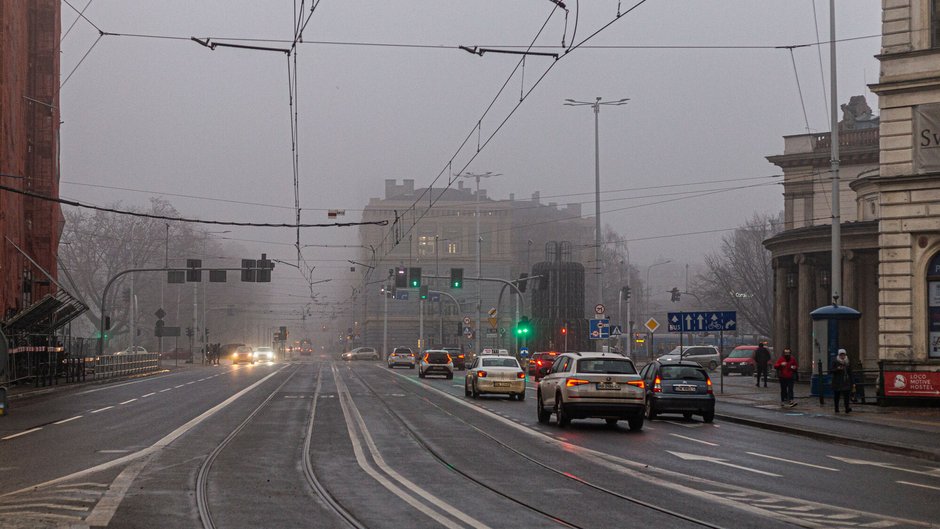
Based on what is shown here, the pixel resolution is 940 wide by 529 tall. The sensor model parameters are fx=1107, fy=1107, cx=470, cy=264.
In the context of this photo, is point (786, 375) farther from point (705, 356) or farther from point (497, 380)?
point (705, 356)

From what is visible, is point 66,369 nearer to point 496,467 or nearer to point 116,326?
point 496,467

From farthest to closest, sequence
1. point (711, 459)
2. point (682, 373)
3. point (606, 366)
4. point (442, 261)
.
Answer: point (442, 261)
point (682, 373)
point (606, 366)
point (711, 459)

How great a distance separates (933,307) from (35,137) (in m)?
44.3

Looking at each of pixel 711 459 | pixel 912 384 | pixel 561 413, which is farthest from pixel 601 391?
pixel 912 384

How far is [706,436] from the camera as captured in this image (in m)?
23.1

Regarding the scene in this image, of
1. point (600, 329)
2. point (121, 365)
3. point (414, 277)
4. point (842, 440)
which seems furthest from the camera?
point (414, 277)

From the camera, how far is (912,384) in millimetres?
30172

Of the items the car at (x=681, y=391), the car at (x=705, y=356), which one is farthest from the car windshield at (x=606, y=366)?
the car at (x=705, y=356)

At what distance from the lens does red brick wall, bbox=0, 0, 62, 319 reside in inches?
1993

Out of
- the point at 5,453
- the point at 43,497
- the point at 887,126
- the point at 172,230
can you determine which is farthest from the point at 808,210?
the point at 172,230

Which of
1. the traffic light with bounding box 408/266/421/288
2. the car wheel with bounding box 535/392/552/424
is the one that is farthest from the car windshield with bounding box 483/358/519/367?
the traffic light with bounding box 408/266/421/288

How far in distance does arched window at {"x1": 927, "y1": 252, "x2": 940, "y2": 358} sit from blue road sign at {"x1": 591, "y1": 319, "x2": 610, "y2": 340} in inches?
793

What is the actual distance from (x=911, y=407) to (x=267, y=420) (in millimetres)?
17399

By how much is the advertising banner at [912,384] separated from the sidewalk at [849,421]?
412 mm
